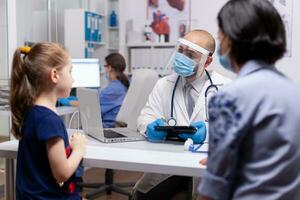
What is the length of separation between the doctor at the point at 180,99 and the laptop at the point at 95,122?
0.10 meters

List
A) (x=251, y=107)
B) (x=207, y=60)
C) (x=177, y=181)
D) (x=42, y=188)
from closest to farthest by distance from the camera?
(x=251, y=107), (x=42, y=188), (x=177, y=181), (x=207, y=60)

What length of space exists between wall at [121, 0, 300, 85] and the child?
2.50 meters

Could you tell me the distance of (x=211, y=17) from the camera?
14.9ft

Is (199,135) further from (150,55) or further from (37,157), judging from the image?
(150,55)

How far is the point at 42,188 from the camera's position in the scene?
53.4 inches

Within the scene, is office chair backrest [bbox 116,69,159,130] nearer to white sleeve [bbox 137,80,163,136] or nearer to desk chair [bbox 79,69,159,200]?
desk chair [bbox 79,69,159,200]

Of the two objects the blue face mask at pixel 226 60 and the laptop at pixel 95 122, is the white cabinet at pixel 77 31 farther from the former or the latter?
the blue face mask at pixel 226 60

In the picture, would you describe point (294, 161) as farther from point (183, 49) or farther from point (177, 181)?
point (183, 49)

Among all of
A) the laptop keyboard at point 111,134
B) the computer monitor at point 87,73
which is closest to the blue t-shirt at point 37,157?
the laptop keyboard at point 111,134

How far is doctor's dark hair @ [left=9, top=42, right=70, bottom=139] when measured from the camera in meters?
1.39

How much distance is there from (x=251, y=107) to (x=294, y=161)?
0.52 feet

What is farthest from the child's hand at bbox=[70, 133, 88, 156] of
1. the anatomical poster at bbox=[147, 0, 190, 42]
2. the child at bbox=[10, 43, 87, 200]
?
the anatomical poster at bbox=[147, 0, 190, 42]

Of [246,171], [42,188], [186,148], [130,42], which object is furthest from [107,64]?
[246,171]

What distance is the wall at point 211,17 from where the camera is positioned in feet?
13.9
